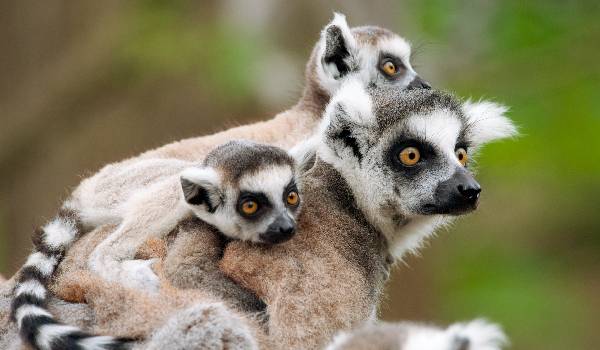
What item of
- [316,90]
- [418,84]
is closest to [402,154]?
[418,84]

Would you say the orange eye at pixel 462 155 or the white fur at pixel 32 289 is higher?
the orange eye at pixel 462 155

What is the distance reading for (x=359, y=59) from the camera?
23.2 ft

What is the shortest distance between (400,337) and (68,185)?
8.34 metres

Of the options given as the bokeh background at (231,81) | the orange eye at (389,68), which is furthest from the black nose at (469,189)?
the bokeh background at (231,81)

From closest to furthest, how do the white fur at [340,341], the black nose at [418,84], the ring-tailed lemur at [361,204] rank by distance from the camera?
1. the white fur at [340,341]
2. the ring-tailed lemur at [361,204]
3. the black nose at [418,84]

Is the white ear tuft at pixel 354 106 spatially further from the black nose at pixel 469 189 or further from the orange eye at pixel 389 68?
the orange eye at pixel 389 68

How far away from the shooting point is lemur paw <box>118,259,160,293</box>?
5070 mm

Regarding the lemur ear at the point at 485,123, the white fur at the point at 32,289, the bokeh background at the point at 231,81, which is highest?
the bokeh background at the point at 231,81

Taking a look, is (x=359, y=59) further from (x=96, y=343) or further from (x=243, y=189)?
(x=96, y=343)

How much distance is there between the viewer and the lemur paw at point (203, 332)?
15.2ft

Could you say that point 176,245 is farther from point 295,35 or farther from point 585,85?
point 585,85

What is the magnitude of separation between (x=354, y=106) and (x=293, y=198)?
668mm

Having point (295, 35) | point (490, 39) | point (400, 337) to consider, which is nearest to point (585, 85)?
point (490, 39)

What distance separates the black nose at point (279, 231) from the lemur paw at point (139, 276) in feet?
2.16
